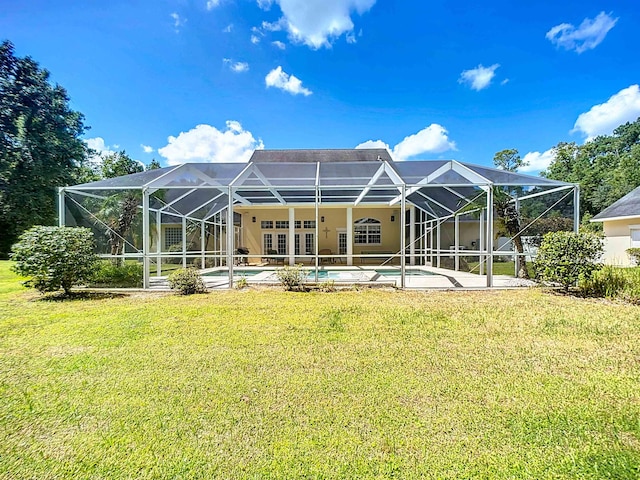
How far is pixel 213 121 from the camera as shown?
2327 cm

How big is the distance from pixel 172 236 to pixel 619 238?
925 inches

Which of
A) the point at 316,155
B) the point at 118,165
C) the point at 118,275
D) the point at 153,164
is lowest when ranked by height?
the point at 118,275

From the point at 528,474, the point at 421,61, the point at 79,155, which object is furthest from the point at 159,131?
the point at 528,474

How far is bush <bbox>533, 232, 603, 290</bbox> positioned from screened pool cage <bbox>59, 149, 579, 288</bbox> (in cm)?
146

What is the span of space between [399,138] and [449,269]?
593 inches

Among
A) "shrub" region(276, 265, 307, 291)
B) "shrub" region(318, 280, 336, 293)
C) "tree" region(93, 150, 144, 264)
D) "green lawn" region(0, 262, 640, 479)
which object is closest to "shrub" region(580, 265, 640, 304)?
"green lawn" region(0, 262, 640, 479)

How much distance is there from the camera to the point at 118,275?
9430 mm

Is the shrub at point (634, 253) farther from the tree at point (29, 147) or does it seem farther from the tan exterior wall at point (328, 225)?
the tree at point (29, 147)

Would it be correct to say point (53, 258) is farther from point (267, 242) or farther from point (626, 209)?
point (626, 209)

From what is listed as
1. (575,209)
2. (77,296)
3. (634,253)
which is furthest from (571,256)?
(77,296)

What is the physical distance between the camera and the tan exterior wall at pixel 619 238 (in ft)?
55.6

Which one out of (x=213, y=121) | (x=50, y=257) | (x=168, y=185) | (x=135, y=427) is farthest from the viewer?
(x=213, y=121)

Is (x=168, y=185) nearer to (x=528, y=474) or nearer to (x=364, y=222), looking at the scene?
(x=528, y=474)

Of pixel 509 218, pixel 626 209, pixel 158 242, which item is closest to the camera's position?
pixel 509 218
